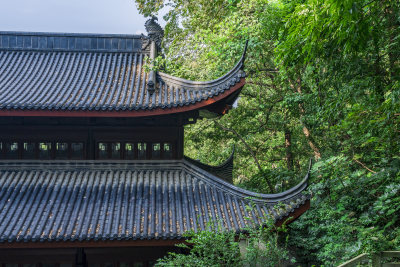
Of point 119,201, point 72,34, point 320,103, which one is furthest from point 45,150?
point 320,103

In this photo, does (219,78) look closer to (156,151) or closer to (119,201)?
(156,151)

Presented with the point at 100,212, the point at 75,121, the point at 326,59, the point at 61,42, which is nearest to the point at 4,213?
the point at 100,212

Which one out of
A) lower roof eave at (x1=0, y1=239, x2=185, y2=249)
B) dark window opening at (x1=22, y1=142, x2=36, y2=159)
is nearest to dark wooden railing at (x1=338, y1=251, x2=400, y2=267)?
lower roof eave at (x1=0, y1=239, x2=185, y2=249)

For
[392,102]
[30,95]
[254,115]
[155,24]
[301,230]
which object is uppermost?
[155,24]

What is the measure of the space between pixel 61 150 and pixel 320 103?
6.42 metres

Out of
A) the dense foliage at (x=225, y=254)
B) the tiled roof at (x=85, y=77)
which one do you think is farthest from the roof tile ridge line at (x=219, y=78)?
the dense foliage at (x=225, y=254)

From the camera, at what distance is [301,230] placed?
33.6 ft

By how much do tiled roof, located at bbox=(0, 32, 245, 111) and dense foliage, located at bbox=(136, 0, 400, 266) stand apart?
3.93ft

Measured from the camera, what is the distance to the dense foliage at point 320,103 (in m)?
6.07

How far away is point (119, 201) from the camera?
22.5 ft

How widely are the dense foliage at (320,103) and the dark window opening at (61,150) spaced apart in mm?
3199

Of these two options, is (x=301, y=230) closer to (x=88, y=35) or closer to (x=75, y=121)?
(x=75, y=121)

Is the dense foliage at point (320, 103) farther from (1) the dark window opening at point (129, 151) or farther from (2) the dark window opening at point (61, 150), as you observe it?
(2) the dark window opening at point (61, 150)

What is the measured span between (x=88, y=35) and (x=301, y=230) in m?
8.35
